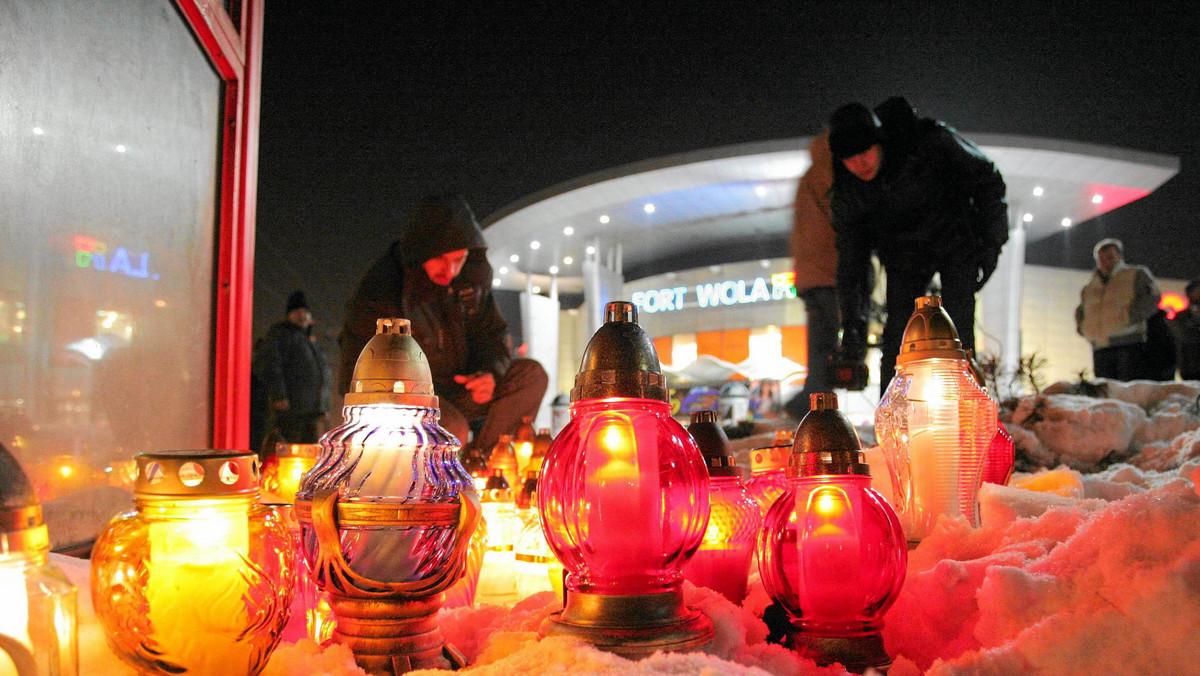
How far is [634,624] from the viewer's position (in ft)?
3.06

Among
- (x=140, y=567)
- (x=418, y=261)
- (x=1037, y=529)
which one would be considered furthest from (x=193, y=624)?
(x=418, y=261)

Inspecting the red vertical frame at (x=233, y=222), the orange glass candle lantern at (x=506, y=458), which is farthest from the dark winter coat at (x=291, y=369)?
the orange glass candle lantern at (x=506, y=458)

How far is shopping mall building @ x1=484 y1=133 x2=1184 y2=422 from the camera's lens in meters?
15.8

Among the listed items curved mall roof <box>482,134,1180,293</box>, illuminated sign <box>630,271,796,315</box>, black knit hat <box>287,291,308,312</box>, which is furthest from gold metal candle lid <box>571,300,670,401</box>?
illuminated sign <box>630,271,796,315</box>

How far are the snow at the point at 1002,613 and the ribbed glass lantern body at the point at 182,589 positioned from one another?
0.11m

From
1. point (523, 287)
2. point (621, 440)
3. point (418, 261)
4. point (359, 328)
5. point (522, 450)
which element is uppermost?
point (523, 287)

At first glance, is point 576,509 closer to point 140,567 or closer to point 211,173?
point 140,567

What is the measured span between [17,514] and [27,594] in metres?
0.08

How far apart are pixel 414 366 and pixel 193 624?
425 mm

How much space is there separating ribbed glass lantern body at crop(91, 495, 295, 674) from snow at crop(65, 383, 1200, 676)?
0.35 feet

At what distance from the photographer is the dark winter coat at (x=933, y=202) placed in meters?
3.61

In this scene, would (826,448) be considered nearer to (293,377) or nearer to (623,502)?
(623,502)

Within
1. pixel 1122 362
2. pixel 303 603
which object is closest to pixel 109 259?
pixel 303 603

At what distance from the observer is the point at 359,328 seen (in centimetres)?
372
